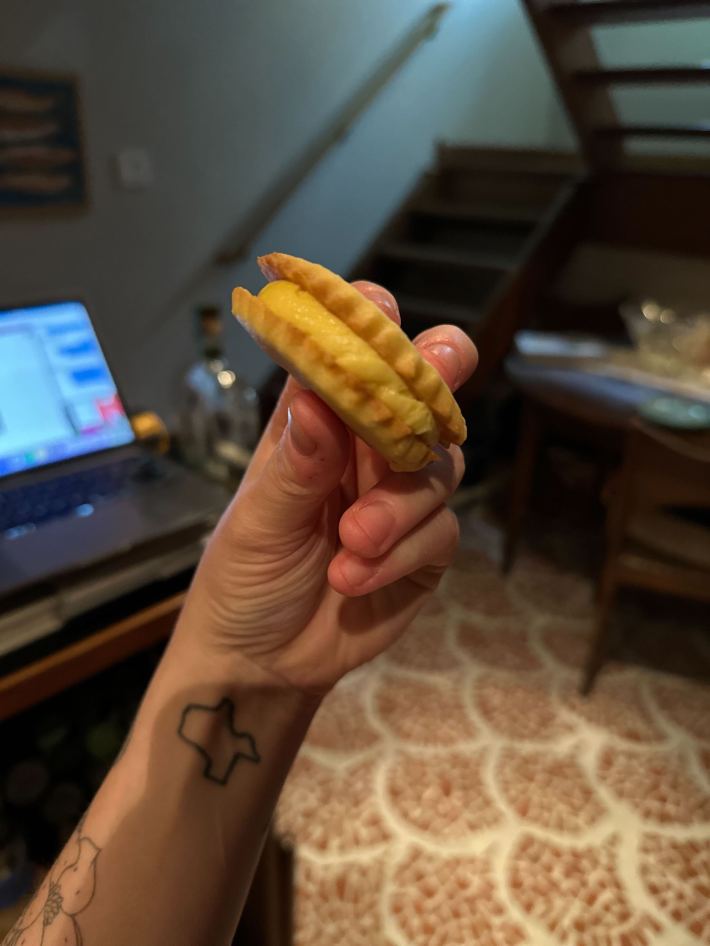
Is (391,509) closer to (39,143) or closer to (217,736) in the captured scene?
(217,736)

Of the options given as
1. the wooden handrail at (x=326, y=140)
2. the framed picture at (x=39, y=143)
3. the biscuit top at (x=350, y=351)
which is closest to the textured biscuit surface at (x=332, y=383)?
the biscuit top at (x=350, y=351)

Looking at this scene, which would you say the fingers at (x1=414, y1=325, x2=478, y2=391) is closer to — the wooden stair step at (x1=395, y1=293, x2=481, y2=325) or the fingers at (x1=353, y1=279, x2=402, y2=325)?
the fingers at (x1=353, y1=279, x2=402, y2=325)

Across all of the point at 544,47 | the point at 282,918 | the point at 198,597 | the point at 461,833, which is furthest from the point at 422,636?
the point at 544,47

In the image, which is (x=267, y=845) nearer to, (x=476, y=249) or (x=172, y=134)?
(x=172, y=134)

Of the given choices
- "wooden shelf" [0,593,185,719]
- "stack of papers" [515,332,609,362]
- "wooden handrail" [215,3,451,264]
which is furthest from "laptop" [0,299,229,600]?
"stack of papers" [515,332,609,362]

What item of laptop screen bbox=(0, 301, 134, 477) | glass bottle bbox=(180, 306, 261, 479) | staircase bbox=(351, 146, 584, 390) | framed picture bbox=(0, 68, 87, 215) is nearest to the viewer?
laptop screen bbox=(0, 301, 134, 477)

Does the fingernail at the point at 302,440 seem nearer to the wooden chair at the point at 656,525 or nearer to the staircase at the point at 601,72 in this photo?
the wooden chair at the point at 656,525
